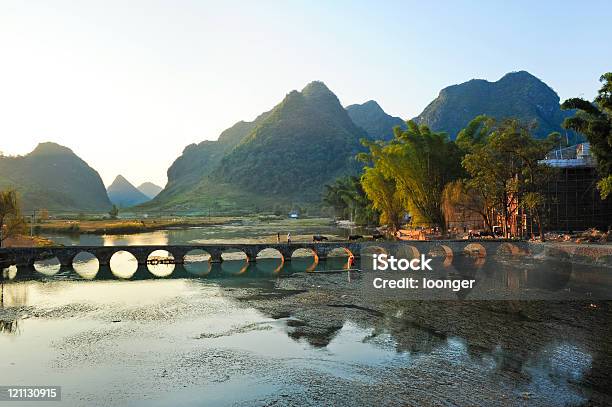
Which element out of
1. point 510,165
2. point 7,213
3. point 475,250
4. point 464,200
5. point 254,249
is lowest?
point 475,250

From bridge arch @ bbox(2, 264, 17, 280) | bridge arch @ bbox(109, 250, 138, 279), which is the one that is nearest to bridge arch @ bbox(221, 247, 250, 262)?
bridge arch @ bbox(109, 250, 138, 279)

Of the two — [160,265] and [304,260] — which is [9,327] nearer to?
[160,265]

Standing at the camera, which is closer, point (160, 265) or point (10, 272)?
point (10, 272)

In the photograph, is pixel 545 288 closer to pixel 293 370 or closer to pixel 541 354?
pixel 541 354

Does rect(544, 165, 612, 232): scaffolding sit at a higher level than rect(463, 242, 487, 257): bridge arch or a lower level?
higher

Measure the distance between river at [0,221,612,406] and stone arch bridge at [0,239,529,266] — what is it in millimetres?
15774

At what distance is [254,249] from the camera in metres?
69.2

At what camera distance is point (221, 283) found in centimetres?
5300

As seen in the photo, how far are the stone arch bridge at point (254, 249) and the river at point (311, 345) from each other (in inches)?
621

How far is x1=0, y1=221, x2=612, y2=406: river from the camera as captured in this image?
2130 cm

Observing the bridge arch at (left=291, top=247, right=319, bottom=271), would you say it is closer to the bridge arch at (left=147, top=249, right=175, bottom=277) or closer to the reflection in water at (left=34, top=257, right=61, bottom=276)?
the bridge arch at (left=147, top=249, right=175, bottom=277)

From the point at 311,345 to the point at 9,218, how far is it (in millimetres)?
62894

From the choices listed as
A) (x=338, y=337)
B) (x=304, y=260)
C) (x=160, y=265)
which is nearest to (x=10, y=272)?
(x=160, y=265)

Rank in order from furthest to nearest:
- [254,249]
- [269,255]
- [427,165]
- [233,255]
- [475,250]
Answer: [233,255] < [427,165] < [269,255] < [254,249] < [475,250]
